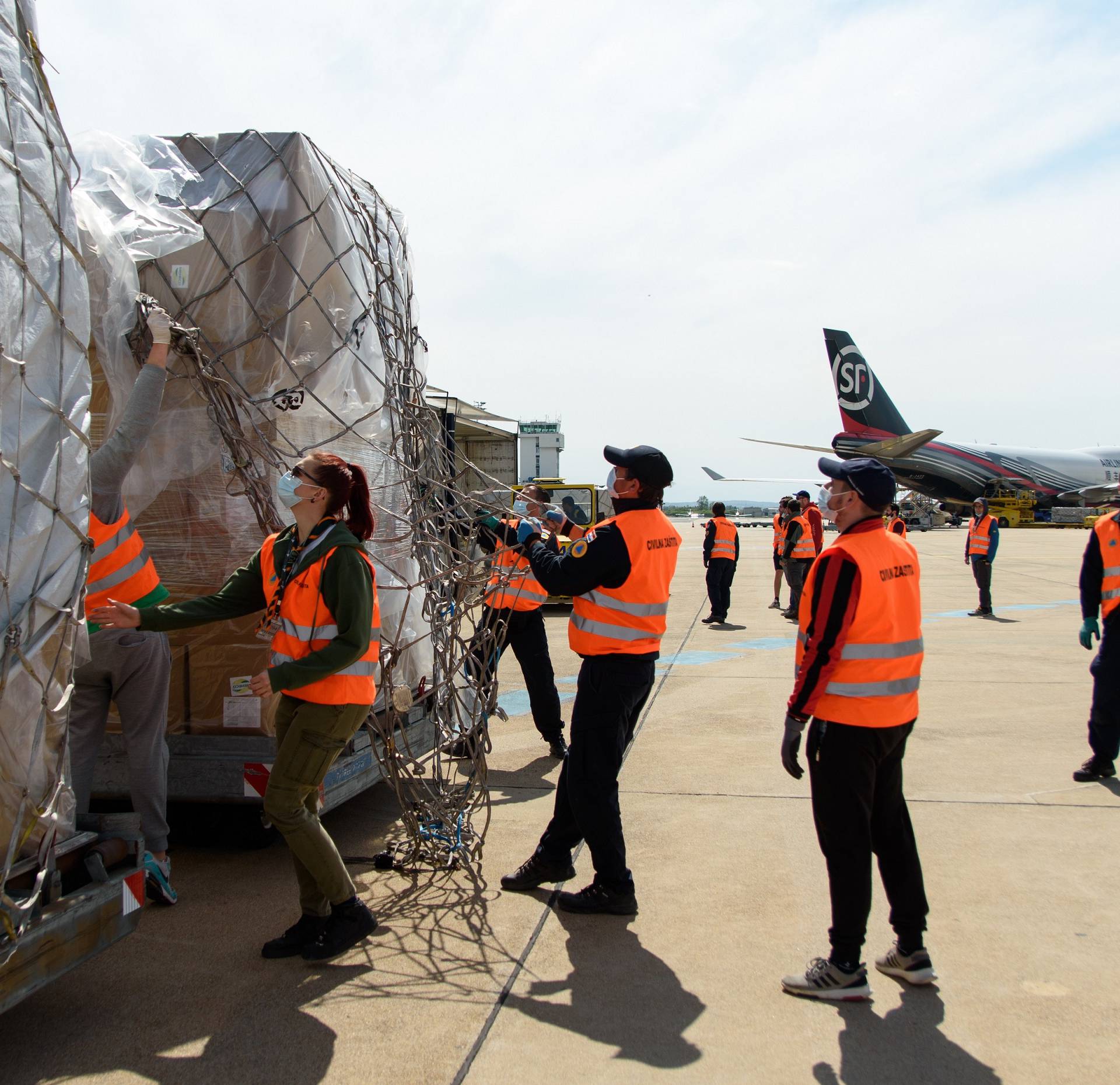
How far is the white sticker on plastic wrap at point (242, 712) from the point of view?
4.02m

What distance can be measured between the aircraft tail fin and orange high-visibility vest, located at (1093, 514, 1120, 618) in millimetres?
36255

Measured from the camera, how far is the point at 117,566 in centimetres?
354

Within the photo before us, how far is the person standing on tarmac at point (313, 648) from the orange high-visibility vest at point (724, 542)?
938 centimetres

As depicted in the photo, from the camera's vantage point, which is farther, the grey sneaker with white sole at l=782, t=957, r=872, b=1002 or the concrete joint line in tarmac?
the grey sneaker with white sole at l=782, t=957, r=872, b=1002

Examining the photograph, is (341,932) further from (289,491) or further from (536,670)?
(536,670)

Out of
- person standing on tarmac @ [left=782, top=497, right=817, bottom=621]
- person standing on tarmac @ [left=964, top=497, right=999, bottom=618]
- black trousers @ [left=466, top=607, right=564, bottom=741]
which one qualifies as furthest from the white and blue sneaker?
person standing on tarmac @ [left=964, top=497, right=999, bottom=618]

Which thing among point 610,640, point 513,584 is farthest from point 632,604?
point 513,584

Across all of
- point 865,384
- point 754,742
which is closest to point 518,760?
point 754,742

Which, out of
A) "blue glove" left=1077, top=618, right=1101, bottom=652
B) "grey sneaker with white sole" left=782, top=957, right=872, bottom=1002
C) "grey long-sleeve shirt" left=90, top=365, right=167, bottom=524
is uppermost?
"grey long-sleeve shirt" left=90, top=365, right=167, bottom=524

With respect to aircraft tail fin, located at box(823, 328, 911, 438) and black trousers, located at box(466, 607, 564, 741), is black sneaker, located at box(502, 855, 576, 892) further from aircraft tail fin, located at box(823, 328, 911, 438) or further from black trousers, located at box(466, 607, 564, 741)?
aircraft tail fin, located at box(823, 328, 911, 438)

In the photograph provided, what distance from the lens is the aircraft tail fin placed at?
39781 millimetres

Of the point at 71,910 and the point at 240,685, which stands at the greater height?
the point at 240,685

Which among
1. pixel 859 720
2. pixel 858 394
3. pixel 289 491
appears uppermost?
pixel 858 394

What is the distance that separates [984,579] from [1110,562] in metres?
7.86
